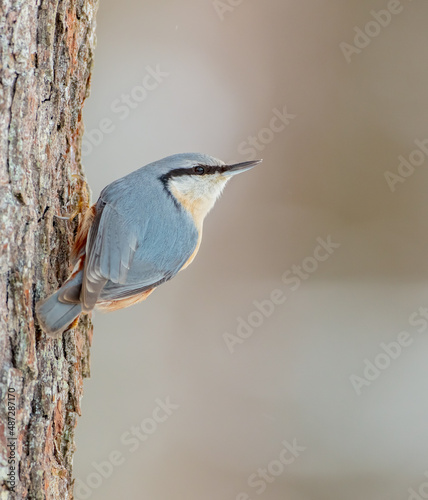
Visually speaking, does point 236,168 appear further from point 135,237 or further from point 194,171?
point 135,237

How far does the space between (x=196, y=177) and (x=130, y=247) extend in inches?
22.4

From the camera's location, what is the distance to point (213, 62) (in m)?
3.89

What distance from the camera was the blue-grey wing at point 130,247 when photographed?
1.94 m

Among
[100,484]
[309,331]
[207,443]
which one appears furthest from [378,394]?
[100,484]

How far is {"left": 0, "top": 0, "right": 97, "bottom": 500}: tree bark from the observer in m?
1.52

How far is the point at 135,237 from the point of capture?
2.03 meters

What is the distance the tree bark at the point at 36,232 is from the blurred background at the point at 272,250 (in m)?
1.77

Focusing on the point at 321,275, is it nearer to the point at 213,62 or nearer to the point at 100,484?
the point at 213,62

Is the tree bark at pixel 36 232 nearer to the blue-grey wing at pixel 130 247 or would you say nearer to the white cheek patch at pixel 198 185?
the blue-grey wing at pixel 130 247

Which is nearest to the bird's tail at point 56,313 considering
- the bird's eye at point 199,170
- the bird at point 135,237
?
the bird at point 135,237

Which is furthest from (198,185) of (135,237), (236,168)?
(135,237)

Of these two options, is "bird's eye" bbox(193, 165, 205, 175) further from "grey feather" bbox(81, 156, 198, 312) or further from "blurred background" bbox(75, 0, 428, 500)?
"blurred background" bbox(75, 0, 428, 500)

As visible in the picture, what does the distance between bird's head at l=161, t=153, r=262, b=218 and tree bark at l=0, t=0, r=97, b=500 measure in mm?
491

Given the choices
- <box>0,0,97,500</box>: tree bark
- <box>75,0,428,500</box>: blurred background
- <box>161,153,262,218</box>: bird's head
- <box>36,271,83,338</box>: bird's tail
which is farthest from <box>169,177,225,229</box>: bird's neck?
<box>75,0,428,500</box>: blurred background
